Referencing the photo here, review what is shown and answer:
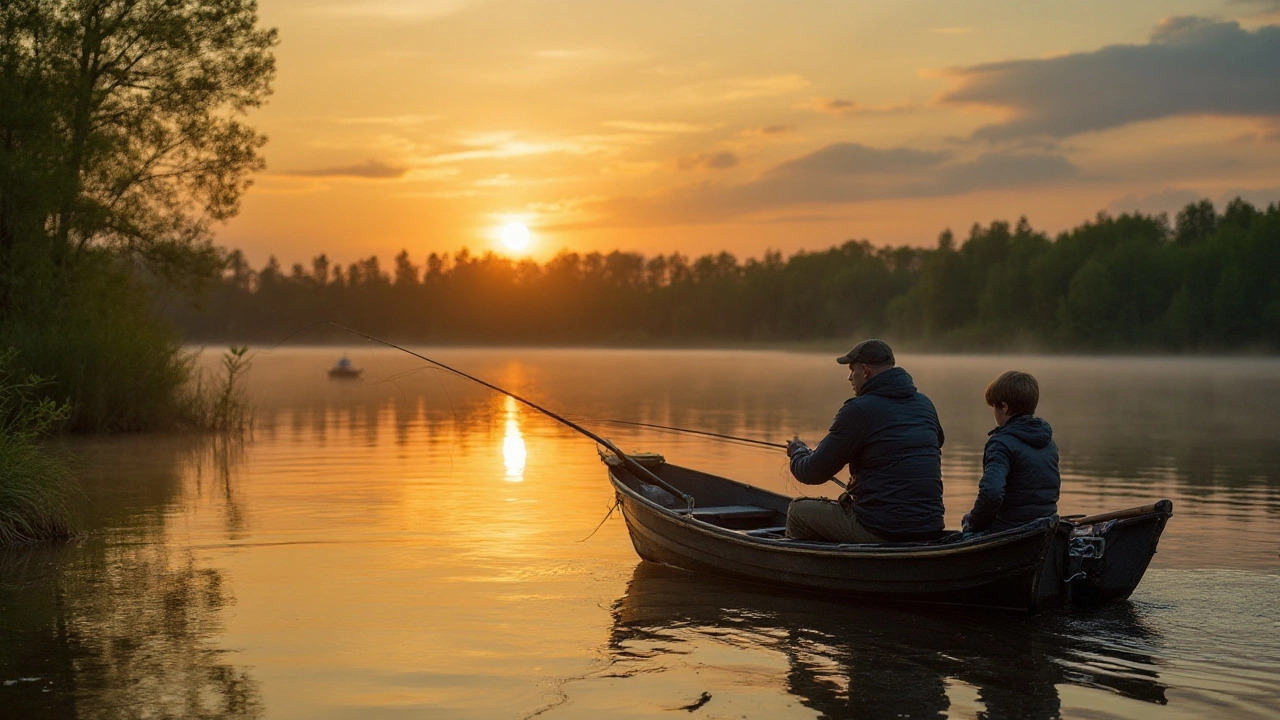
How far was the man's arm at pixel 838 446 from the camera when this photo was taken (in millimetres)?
9195

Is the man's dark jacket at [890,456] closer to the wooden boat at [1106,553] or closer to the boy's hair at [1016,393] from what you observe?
the boy's hair at [1016,393]

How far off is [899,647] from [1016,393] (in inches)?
80.2

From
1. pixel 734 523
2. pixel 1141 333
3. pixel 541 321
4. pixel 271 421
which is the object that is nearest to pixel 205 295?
pixel 271 421

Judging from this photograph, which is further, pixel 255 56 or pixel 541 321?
pixel 541 321

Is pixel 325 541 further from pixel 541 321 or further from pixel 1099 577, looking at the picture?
pixel 541 321

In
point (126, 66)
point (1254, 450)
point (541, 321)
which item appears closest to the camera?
point (1254, 450)

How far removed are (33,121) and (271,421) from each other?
9736 millimetres

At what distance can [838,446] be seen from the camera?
925 centimetres

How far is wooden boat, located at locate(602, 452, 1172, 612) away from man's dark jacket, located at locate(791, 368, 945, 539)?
0.20 meters

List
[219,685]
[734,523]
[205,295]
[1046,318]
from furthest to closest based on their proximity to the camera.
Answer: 1. [1046,318]
2. [205,295]
3. [734,523]
4. [219,685]

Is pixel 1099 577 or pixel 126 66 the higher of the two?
pixel 126 66

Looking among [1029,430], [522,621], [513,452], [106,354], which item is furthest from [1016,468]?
[106,354]

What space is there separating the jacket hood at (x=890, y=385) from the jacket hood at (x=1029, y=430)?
27.5 inches

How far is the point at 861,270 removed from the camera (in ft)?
502
